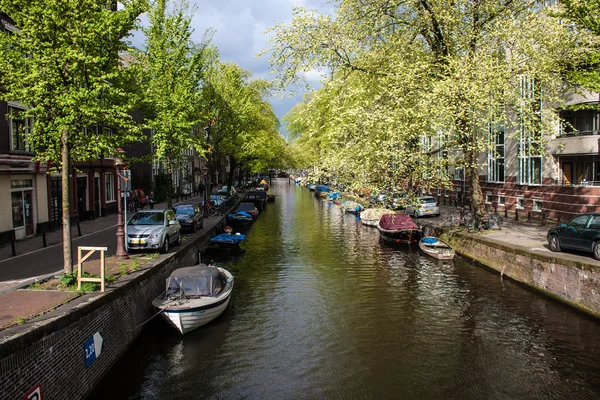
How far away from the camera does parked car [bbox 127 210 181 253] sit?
58.7 feet

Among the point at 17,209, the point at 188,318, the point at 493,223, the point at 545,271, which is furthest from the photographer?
the point at 493,223

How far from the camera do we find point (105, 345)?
1129 centimetres

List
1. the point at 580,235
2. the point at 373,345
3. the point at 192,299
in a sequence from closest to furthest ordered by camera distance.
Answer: the point at 373,345 < the point at 192,299 < the point at 580,235

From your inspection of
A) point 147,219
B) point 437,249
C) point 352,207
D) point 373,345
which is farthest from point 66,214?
point 352,207

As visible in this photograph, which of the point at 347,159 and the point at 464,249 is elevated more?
the point at 347,159

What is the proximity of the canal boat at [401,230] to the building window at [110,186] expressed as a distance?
2221 centimetres

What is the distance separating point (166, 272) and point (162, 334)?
3.30 meters

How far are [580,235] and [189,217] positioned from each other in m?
19.8

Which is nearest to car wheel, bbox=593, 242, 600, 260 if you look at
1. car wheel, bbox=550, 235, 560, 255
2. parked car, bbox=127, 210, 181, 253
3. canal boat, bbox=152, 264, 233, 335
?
car wheel, bbox=550, 235, 560, 255

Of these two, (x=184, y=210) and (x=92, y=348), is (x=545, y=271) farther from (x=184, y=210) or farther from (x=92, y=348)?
(x=184, y=210)

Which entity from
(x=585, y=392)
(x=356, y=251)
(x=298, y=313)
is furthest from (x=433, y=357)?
(x=356, y=251)

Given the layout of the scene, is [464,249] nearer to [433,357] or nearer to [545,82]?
[545,82]

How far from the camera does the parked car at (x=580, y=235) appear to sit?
617 inches

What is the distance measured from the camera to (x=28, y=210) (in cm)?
2356
